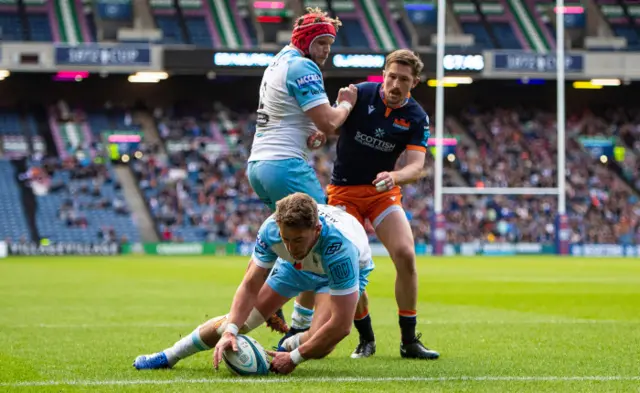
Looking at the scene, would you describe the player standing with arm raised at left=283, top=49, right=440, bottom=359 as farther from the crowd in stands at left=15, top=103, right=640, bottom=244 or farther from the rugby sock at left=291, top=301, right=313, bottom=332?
the crowd in stands at left=15, top=103, right=640, bottom=244

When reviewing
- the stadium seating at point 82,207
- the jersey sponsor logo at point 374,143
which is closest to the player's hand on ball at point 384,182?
the jersey sponsor logo at point 374,143

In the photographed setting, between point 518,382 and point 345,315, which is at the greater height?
point 345,315

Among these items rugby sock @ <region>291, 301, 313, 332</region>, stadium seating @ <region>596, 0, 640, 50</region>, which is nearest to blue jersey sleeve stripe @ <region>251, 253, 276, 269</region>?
rugby sock @ <region>291, 301, 313, 332</region>

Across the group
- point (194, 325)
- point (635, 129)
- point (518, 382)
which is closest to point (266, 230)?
point (518, 382)

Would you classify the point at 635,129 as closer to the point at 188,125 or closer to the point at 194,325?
the point at 188,125

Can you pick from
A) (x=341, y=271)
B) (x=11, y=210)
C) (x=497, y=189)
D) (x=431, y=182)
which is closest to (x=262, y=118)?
(x=341, y=271)

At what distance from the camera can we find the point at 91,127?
46.3 meters

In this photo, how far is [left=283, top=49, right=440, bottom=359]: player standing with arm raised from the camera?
26.0ft

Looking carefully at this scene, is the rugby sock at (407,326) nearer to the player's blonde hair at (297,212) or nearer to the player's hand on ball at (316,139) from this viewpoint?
the player's hand on ball at (316,139)

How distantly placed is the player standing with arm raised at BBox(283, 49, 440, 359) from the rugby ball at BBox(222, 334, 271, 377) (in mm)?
1509

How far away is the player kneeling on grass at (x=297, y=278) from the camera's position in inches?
233

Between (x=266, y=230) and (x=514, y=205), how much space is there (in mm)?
38199

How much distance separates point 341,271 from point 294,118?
163cm

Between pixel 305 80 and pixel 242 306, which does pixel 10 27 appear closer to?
pixel 305 80
